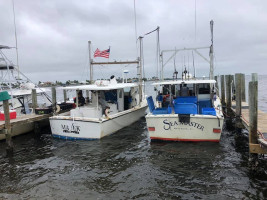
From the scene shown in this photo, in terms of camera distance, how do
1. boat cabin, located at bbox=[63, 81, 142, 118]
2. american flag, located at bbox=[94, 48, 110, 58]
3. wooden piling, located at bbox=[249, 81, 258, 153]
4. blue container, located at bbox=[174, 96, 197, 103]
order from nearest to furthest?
wooden piling, located at bbox=[249, 81, 258, 153], blue container, located at bbox=[174, 96, 197, 103], boat cabin, located at bbox=[63, 81, 142, 118], american flag, located at bbox=[94, 48, 110, 58]

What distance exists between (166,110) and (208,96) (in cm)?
266

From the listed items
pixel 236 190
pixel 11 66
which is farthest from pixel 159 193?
pixel 11 66

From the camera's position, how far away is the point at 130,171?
833 cm

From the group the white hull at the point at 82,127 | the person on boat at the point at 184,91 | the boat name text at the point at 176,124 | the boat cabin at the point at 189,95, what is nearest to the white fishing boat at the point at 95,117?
the white hull at the point at 82,127

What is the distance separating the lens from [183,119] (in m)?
10.1

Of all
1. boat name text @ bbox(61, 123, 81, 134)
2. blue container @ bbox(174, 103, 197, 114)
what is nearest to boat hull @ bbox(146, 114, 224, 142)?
blue container @ bbox(174, 103, 197, 114)

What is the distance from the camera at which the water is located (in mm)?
6832

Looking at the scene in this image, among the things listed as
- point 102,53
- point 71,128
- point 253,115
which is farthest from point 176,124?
point 102,53

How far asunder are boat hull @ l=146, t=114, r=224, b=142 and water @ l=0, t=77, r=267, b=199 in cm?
39

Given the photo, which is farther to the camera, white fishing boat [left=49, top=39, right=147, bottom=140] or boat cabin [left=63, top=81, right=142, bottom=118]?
boat cabin [left=63, top=81, right=142, bottom=118]

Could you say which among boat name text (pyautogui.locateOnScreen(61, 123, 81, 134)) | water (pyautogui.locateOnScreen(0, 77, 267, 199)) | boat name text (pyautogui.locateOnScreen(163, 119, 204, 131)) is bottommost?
water (pyautogui.locateOnScreen(0, 77, 267, 199))

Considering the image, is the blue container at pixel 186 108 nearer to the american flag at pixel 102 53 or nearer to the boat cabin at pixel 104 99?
the boat cabin at pixel 104 99

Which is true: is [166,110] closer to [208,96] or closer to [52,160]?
[208,96]

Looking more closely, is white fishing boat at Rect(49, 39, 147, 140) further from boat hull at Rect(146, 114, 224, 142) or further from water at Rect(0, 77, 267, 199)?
boat hull at Rect(146, 114, 224, 142)
